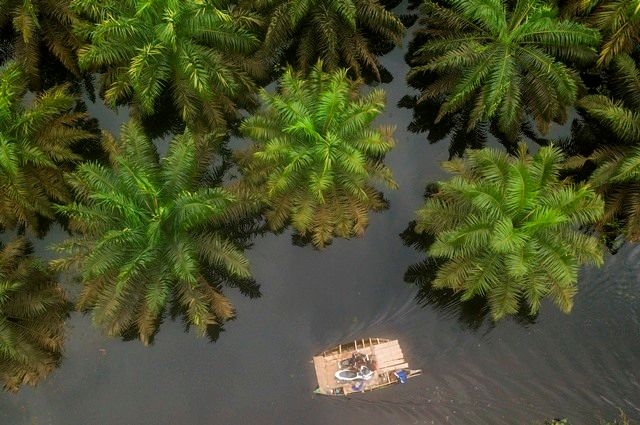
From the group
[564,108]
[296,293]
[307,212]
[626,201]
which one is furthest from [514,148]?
[296,293]

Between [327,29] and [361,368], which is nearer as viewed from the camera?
[361,368]

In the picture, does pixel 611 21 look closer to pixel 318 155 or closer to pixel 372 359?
pixel 318 155

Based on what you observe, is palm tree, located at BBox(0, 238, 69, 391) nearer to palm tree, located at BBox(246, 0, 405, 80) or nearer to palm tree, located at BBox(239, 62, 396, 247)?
palm tree, located at BBox(239, 62, 396, 247)

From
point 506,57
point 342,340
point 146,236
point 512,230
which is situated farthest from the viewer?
point 342,340

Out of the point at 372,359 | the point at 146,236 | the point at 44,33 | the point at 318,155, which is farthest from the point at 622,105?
the point at 44,33

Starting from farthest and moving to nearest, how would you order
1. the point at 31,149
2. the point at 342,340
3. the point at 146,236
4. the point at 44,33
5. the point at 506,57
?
the point at 44,33 → the point at 342,340 → the point at 506,57 → the point at 31,149 → the point at 146,236

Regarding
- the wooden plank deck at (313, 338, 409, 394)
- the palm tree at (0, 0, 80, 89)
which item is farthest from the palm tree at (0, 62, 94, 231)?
the wooden plank deck at (313, 338, 409, 394)
